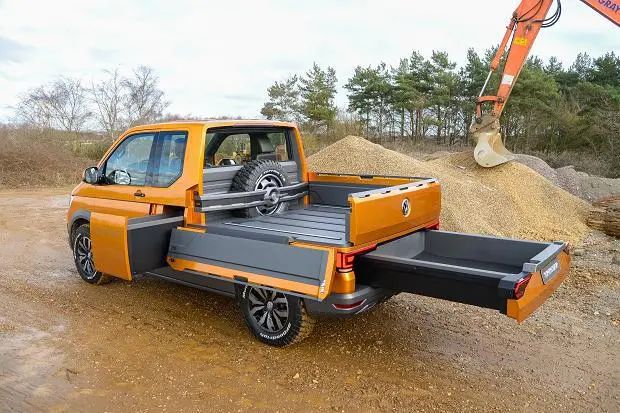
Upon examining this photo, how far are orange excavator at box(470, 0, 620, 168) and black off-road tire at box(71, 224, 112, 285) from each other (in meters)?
8.33

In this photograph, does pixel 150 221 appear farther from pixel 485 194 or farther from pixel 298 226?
pixel 485 194

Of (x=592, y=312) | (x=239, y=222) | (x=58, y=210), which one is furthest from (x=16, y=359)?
(x=58, y=210)

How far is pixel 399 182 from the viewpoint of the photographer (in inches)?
227

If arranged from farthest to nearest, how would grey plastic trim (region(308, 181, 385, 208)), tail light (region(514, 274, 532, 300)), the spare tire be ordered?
grey plastic trim (region(308, 181, 385, 208)) → the spare tire → tail light (region(514, 274, 532, 300))

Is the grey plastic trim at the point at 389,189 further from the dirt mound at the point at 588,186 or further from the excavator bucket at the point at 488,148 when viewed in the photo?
the dirt mound at the point at 588,186

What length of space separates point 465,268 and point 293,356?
5.71 feet

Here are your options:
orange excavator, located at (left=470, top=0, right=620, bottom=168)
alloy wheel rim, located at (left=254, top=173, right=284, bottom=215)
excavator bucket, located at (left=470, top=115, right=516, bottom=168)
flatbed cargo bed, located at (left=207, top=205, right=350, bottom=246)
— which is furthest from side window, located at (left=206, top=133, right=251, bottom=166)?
excavator bucket, located at (left=470, top=115, right=516, bottom=168)

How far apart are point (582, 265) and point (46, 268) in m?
7.76

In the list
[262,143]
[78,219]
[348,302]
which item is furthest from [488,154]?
[348,302]

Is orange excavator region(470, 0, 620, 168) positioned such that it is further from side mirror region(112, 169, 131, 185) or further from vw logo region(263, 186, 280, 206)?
side mirror region(112, 169, 131, 185)

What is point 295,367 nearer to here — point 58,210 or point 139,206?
point 139,206

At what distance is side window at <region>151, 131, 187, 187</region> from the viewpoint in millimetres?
5379

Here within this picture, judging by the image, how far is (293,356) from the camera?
4598 millimetres

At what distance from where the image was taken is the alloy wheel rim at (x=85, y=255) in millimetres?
6465
